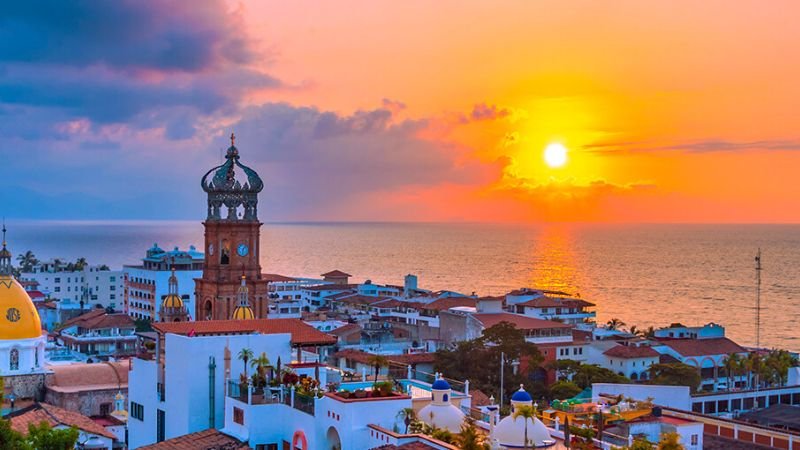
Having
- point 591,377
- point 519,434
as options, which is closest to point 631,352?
point 591,377

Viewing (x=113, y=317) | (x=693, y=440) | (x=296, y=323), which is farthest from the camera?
(x=113, y=317)

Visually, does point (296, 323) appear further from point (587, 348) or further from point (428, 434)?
point (587, 348)

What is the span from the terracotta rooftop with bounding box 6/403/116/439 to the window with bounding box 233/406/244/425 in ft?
36.0

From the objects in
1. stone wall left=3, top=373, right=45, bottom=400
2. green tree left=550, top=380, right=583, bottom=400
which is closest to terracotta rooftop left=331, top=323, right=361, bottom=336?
green tree left=550, top=380, right=583, bottom=400

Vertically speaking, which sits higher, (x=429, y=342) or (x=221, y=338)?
(x=221, y=338)

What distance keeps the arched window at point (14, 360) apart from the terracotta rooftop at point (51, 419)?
5.07 meters

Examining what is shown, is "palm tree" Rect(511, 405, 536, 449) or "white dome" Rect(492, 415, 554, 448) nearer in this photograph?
"palm tree" Rect(511, 405, 536, 449)

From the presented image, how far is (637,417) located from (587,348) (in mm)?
40725

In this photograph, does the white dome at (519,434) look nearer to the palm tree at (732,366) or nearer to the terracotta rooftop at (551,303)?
the palm tree at (732,366)

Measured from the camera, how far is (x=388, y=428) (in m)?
28.9

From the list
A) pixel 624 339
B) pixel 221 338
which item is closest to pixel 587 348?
pixel 624 339

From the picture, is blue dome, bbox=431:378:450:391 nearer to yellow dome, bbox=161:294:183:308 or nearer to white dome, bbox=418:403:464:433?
white dome, bbox=418:403:464:433

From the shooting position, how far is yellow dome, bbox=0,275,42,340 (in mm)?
50344

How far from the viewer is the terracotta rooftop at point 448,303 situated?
8550 centimetres
